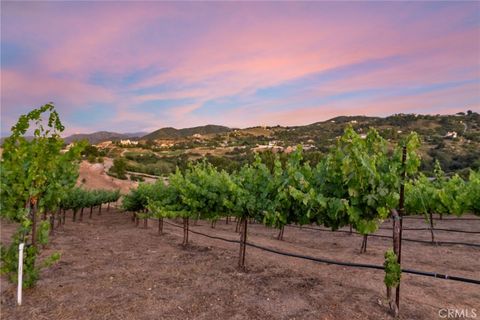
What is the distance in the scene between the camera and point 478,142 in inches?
2215

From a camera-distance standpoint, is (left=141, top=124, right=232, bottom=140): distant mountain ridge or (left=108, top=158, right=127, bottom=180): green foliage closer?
(left=108, top=158, right=127, bottom=180): green foliage

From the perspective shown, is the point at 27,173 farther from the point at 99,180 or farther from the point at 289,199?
the point at 99,180

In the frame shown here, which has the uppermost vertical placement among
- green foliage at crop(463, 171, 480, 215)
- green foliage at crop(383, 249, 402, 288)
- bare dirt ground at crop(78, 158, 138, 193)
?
green foliage at crop(463, 171, 480, 215)

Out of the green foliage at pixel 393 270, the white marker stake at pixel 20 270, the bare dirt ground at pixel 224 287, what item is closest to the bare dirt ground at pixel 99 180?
the bare dirt ground at pixel 224 287

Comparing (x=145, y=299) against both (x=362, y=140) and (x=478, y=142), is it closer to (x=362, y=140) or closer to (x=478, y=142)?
(x=362, y=140)

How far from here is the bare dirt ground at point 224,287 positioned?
20.5 feet

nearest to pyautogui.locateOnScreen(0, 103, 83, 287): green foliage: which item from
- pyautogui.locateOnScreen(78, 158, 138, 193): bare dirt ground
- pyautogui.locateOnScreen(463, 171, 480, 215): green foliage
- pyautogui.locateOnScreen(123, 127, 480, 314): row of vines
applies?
pyautogui.locateOnScreen(123, 127, 480, 314): row of vines

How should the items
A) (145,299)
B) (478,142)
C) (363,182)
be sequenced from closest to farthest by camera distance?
1. (363,182)
2. (145,299)
3. (478,142)

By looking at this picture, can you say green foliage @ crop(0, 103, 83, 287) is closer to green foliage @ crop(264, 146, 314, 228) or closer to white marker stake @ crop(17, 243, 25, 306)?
white marker stake @ crop(17, 243, 25, 306)

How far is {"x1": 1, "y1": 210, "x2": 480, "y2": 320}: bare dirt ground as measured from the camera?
6238 millimetres

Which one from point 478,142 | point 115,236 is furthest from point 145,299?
point 478,142

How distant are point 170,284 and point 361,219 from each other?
4675 mm

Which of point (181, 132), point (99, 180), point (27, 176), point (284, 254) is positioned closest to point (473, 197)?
point (284, 254)

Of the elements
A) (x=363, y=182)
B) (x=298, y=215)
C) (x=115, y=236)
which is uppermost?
(x=363, y=182)
